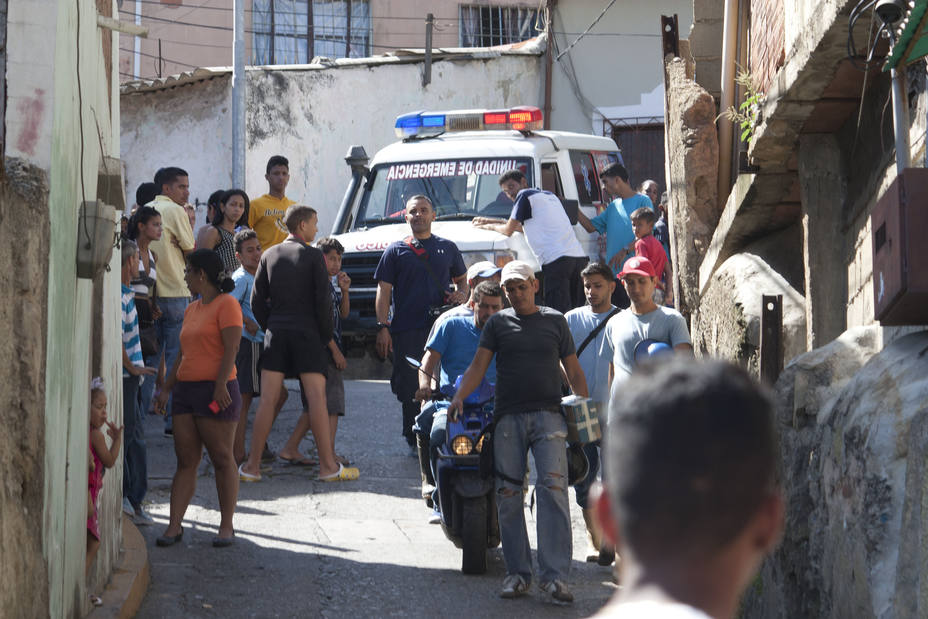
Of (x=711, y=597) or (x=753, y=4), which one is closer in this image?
(x=711, y=597)

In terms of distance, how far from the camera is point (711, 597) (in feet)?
5.48

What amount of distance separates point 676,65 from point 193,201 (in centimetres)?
1389

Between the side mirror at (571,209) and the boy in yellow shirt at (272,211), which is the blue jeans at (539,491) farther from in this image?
the side mirror at (571,209)

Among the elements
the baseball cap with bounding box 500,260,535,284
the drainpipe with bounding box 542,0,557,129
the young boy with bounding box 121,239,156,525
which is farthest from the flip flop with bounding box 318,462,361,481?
the drainpipe with bounding box 542,0,557,129

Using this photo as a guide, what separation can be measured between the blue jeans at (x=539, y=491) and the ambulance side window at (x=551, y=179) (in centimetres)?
688

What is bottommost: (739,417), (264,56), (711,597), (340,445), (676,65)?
(340,445)

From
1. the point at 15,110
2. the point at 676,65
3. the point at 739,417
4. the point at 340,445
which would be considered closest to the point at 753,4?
the point at 676,65

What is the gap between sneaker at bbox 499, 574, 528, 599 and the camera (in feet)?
22.1

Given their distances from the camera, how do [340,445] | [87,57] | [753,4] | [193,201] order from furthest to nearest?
[193,201], [340,445], [753,4], [87,57]

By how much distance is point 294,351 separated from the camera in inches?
366

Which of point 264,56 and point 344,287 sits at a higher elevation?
point 264,56

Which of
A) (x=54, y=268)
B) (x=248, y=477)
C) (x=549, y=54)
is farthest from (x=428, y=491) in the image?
(x=549, y=54)

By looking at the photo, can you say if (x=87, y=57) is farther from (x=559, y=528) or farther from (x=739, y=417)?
(x=739, y=417)

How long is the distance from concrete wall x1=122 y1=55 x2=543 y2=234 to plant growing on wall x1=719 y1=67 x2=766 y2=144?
46.0ft
